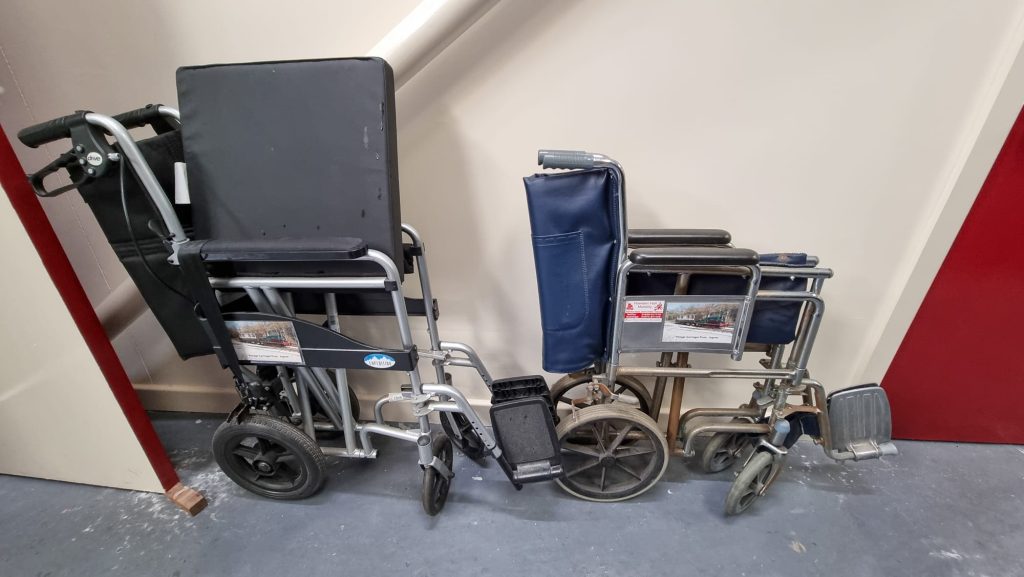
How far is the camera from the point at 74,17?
3.82 feet

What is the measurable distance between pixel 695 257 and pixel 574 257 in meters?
0.28

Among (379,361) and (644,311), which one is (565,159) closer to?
(644,311)

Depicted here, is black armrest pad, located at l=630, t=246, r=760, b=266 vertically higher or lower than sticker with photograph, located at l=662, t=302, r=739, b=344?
higher

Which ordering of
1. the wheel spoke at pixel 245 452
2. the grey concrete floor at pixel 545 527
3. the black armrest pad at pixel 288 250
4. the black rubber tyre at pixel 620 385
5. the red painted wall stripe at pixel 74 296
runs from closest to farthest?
the black armrest pad at pixel 288 250 → the red painted wall stripe at pixel 74 296 → the grey concrete floor at pixel 545 527 → the wheel spoke at pixel 245 452 → the black rubber tyre at pixel 620 385

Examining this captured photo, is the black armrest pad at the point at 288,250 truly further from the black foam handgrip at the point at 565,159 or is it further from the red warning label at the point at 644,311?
the red warning label at the point at 644,311

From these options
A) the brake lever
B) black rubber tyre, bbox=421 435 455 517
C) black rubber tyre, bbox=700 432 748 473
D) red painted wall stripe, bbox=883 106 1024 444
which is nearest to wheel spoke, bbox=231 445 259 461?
black rubber tyre, bbox=421 435 455 517

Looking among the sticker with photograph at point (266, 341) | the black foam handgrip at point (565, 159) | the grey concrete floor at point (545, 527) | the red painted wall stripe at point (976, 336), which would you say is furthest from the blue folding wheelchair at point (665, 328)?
the sticker with photograph at point (266, 341)

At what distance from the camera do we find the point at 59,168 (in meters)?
0.87

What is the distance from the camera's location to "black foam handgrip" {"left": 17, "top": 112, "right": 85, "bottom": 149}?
0.82 meters

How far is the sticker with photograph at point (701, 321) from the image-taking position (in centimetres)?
99

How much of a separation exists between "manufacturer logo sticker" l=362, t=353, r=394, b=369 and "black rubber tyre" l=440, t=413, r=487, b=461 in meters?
0.38

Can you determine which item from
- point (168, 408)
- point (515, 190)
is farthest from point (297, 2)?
point (168, 408)

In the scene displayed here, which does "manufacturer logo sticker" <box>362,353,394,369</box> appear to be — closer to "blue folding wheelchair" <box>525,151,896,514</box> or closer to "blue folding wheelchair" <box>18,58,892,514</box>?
"blue folding wheelchair" <box>18,58,892,514</box>

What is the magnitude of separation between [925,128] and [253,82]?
171cm
